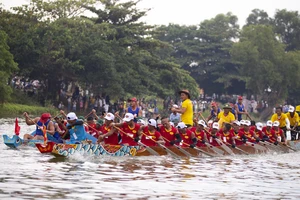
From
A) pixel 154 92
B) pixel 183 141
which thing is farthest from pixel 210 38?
pixel 183 141

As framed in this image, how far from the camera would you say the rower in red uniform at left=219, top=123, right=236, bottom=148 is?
78.4 ft

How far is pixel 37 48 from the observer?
50.1 m

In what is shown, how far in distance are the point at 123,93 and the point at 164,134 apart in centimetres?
3194

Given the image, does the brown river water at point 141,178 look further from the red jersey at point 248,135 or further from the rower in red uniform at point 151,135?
the red jersey at point 248,135

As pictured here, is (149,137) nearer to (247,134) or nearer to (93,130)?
(93,130)

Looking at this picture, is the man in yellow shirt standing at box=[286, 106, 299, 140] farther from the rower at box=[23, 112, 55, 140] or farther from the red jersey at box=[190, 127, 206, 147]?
the rower at box=[23, 112, 55, 140]

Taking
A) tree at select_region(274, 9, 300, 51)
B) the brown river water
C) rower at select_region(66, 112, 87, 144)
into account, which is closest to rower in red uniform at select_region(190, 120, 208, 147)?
the brown river water

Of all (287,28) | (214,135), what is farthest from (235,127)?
(287,28)

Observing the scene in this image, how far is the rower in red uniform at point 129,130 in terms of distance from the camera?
19859mm

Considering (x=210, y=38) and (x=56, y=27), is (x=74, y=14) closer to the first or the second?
(x=56, y=27)

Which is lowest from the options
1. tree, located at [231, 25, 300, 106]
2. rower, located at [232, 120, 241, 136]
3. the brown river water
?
the brown river water

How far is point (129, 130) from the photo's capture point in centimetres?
2006

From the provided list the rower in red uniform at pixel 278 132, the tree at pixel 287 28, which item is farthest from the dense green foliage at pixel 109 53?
the rower in red uniform at pixel 278 132

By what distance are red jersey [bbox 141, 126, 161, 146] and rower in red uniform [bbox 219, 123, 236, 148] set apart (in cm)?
360
